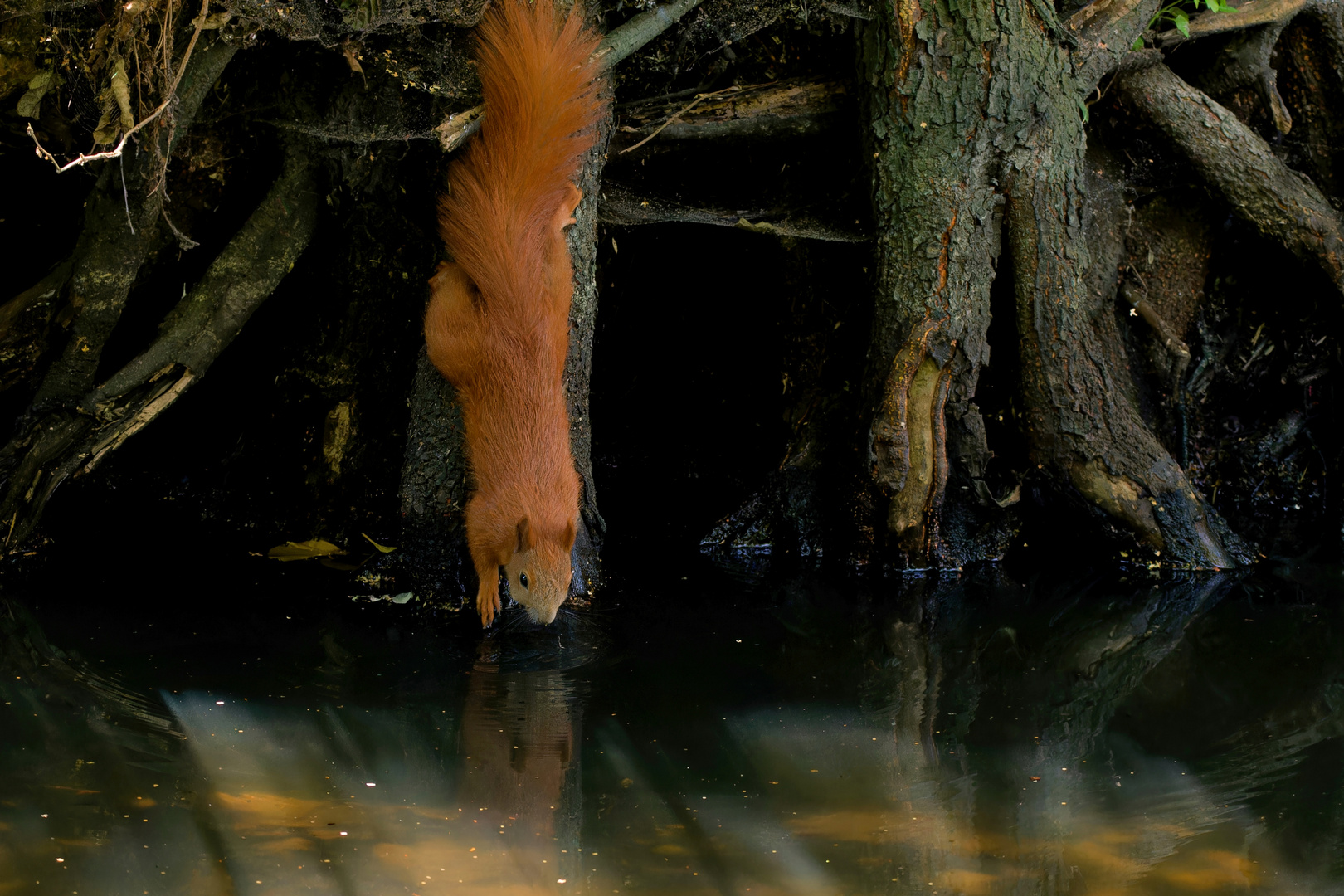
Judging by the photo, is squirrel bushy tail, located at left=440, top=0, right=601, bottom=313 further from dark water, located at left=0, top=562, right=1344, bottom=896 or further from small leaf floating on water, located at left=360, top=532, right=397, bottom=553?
dark water, located at left=0, top=562, right=1344, bottom=896

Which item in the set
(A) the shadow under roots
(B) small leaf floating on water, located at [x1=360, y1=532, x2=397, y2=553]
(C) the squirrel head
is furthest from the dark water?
(A) the shadow under roots

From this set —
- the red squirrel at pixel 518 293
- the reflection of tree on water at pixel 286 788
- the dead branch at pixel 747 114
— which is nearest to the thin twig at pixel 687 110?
the dead branch at pixel 747 114

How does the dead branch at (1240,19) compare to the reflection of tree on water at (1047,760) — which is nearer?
the reflection of tree on water at (1047,760)

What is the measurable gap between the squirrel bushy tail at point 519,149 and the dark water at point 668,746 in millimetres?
1156

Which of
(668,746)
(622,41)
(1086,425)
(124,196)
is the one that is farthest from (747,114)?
(668,746)

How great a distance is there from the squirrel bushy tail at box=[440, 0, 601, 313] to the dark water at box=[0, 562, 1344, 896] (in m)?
1.16

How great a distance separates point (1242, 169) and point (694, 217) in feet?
8.09

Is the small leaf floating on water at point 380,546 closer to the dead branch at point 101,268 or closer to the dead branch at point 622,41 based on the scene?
the dead branch at point 101,268

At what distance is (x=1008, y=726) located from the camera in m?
2.85

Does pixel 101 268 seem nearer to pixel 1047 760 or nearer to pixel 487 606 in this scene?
pixel 487 606

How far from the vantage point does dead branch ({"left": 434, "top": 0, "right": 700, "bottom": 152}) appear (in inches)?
125

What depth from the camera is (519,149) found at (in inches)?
129

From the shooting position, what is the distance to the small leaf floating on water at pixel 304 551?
4.20m

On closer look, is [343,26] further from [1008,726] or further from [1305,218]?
[1305,218]
